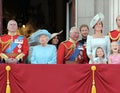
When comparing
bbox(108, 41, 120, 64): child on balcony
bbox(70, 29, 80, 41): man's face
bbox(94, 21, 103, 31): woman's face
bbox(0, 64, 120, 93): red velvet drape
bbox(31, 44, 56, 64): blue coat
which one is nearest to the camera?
bbox(0, 64, 120, 93): red velvet drape

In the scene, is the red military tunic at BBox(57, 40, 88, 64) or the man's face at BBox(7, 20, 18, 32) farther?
the red military tunic at BBox(57, 40, 88, 64)

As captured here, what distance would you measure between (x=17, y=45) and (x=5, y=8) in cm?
667

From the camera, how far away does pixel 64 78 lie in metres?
6.60

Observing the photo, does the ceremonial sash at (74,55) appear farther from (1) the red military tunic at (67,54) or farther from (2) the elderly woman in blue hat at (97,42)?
(2) the elderly woman in blue hat at (97,42)

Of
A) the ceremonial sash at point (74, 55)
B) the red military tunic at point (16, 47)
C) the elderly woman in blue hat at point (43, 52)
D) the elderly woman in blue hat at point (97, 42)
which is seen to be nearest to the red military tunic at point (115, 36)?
the elderly woman in blue hat at point (97, 42)

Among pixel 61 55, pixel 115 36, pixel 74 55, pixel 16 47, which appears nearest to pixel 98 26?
pixel 115 36

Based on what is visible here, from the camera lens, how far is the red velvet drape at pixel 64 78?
6.56 metres

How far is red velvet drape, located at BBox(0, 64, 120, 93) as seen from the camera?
656 centimetres

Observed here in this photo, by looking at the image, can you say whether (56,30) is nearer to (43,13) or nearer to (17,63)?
(43,13)

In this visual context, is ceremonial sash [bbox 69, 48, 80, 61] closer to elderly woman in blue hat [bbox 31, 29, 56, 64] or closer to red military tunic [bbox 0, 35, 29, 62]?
elderly woman in blue hat [bbox 31, 29, 56, 64]

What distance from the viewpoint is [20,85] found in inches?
258

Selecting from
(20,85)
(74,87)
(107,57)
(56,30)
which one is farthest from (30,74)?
(56,30)

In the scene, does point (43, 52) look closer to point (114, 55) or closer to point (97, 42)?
point (97, 42)

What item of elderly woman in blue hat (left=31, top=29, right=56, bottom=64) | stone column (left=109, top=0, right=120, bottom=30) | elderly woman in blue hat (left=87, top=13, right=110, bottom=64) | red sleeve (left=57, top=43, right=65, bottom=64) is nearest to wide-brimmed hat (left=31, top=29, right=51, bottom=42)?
elderly woman in blue hat (left=31, top=29, right=56, bottom=64)
